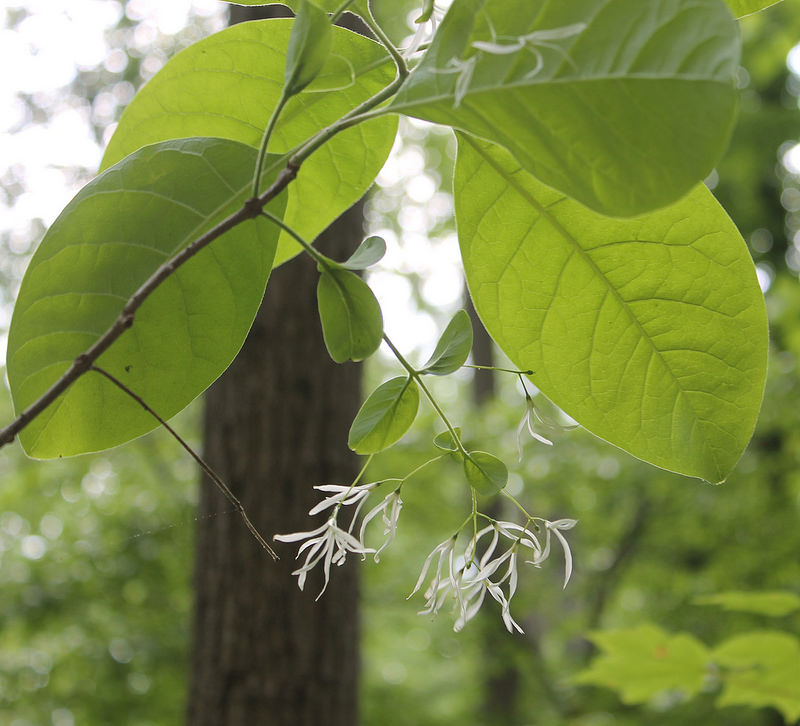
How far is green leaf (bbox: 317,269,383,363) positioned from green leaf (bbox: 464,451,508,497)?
59 millimetres

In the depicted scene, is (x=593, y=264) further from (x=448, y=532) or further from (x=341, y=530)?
(x=448, y=532)

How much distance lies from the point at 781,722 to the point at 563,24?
8.22ft

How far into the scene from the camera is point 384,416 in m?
0.31

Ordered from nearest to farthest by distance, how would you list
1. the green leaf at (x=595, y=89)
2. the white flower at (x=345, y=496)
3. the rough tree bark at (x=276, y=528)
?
the green leaf at (x=595, y=89), the white flower at (x=345, y=496), the rough tree bark at (x=276, y=528)

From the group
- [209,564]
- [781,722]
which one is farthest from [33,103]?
[781,722]

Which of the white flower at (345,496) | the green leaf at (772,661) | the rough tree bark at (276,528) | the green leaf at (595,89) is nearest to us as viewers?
the green leaf at (595,89)

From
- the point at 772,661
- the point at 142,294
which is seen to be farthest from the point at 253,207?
the point at 772,661

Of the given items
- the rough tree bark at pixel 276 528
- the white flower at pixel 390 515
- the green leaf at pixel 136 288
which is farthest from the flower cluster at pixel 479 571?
the rough tree bark at pixel 276 528

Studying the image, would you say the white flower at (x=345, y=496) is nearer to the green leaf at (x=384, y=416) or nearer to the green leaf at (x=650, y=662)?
the green leaf at (x=384, y=416)

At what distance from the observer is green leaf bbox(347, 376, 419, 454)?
0.31 m

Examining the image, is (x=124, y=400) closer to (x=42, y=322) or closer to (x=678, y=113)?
(x=42, y=322)

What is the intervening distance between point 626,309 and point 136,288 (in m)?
0.21

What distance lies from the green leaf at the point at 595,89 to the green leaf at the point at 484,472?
0.38 feet

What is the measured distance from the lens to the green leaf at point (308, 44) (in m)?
0.24
